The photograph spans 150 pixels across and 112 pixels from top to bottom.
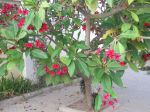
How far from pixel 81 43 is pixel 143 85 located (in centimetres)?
478

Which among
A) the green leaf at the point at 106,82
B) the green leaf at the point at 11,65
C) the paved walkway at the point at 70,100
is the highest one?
the green leaf at the point at 11,65

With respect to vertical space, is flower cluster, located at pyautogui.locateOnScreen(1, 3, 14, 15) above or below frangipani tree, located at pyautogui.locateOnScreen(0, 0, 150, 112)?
above

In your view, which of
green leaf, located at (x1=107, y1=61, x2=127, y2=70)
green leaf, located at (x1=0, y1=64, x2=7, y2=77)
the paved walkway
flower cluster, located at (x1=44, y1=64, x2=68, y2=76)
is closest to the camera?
green leaf, located at (x1=107, y1=61, x2=127, y2=70)

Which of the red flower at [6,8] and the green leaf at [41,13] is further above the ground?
the red flower at [6,8]

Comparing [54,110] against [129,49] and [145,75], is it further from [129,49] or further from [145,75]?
[145,75]

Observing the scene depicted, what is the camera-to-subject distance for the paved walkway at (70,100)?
5785 millimetres

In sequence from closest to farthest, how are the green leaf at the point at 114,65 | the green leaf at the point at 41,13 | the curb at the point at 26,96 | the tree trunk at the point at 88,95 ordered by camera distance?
the green leaf at the point at 41,13 < the green leaf at the point at 114,65 < the tree trunk at the point at 88,95 < the curb at the point at 26,96

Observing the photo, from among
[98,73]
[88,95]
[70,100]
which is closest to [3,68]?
[98,73]

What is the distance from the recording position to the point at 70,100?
627 cm

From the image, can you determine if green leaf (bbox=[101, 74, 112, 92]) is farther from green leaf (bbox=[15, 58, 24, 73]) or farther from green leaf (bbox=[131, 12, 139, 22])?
green leaf (bbox=[15, 58, 24, 73])

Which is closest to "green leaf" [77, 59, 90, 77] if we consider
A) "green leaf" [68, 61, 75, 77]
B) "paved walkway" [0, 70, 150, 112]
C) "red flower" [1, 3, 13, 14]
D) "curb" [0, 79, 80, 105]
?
"green leaf" [68, 61, 75, 77]

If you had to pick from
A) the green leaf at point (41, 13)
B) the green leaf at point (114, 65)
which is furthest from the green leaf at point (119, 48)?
the green leaf at point (41, 13)

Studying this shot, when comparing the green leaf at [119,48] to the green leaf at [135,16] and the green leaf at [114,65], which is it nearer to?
the green leaf at [114,65]

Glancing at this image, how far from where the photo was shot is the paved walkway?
5785mm
